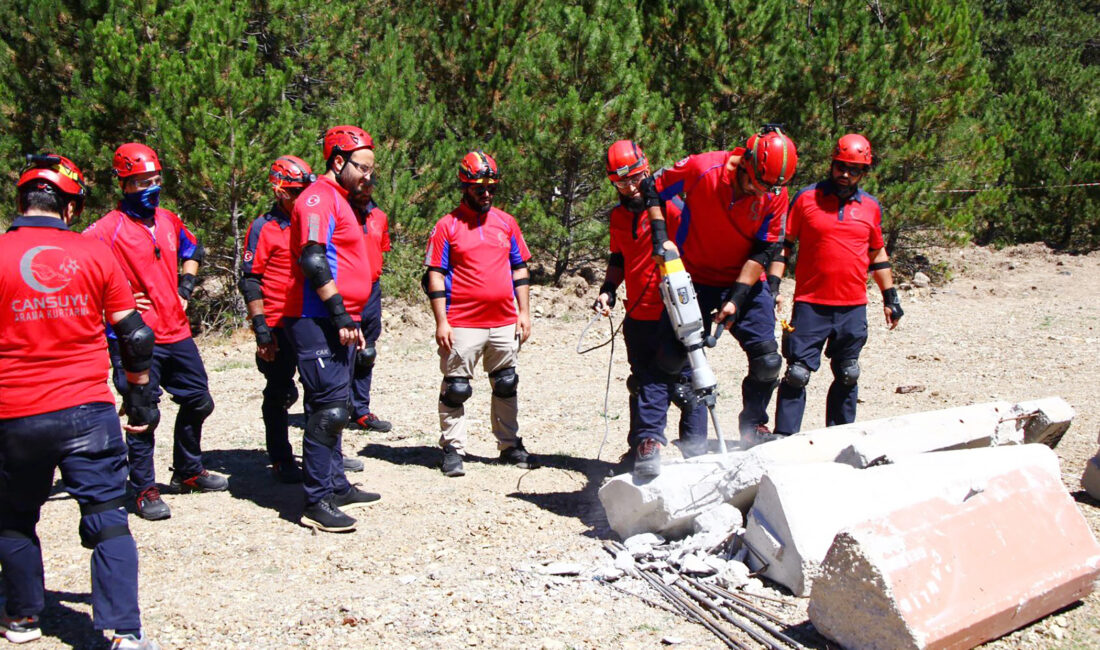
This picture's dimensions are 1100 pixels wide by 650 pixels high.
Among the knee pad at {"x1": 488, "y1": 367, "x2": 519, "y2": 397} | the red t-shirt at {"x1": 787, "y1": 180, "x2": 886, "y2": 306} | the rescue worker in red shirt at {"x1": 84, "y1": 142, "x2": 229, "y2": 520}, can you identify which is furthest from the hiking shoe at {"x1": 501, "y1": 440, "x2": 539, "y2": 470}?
the red t-shirt at {"x1": 787, "y1": 180, "x2": 886, "y2": 306}

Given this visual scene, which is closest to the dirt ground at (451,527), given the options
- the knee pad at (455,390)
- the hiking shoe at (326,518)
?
the hiking shoe at (326,518)

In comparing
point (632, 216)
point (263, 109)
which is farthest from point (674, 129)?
point (632, 216)

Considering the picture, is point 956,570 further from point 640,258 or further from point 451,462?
point 451,462

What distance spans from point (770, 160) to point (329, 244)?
94.9 inches

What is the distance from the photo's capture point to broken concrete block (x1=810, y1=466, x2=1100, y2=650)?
340 centimetres

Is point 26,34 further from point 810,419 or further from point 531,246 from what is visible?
point 810,419

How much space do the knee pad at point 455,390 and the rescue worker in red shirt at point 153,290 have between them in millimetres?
1493

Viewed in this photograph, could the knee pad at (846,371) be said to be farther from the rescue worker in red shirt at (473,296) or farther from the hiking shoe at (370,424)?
the hiking shoe at (370,424)

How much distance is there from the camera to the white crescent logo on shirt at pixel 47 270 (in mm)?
3490

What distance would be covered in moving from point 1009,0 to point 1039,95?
6252 millimetres

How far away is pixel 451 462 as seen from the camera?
6223mm

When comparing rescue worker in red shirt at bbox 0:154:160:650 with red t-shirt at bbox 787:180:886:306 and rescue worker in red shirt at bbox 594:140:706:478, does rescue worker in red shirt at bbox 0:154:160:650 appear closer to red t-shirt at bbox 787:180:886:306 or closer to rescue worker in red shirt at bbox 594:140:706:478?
rescue worker in red shirt at bbox 594:140:706:478

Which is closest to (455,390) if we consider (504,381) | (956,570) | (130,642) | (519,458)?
(504,381)

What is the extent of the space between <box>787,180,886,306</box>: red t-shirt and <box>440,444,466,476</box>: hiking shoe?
99.4 inches
